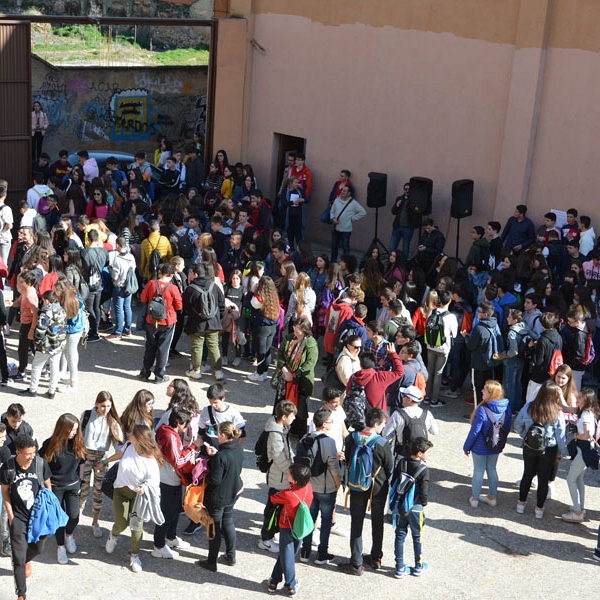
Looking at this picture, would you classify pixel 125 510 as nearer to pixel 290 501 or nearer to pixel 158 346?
pixel 290 501

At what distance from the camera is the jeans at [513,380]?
11.9m

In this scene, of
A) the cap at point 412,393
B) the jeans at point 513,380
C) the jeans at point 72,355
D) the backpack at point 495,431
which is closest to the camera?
the cap at point 412,393

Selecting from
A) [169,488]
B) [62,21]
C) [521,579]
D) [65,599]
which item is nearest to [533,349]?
[521,579]

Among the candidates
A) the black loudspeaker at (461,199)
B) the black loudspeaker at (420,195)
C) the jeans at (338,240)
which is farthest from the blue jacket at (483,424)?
the jeans at (338,240)

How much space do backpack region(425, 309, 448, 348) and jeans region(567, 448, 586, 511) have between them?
2.82 metres

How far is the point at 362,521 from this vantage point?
8477 millimetres

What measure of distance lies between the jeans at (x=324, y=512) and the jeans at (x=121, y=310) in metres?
6.01

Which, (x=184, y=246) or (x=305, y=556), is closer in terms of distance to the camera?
(x=305, y=556)

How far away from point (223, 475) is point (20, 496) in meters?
1.62

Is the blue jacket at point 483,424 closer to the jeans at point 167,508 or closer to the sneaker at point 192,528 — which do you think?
the sneaker at point 192,528

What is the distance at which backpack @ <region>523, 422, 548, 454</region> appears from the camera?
31.0ft

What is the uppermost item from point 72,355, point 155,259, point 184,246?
point 184,246

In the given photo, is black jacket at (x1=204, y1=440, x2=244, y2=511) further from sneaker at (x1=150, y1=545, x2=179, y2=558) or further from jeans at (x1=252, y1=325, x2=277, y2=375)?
jeans at (x1=252, y1=325, x2=277, y2=375)

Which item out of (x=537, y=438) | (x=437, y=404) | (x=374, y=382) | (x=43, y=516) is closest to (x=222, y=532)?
(x=43, y=516)
